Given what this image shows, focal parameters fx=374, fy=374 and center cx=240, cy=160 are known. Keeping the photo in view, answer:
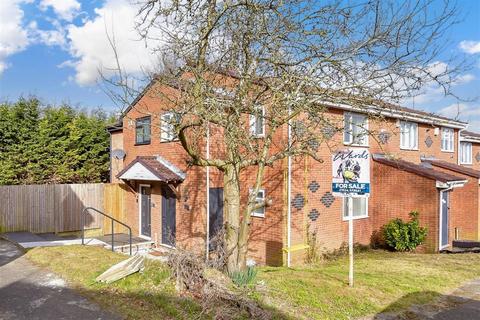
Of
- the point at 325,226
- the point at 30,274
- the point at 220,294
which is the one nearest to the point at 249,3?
the point at 220,294

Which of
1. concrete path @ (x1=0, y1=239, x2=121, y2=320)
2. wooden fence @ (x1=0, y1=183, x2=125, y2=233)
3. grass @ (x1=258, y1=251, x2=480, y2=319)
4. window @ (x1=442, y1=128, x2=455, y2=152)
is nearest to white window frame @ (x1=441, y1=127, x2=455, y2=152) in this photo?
window @ (x1=442, y1=128, x2=455, y2=152)

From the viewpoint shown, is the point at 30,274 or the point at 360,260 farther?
the point at 360,260

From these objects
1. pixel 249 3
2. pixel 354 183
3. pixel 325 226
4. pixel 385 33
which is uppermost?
pixel 249 3

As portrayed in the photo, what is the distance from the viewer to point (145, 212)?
50.7ft

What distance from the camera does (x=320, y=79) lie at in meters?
6.89

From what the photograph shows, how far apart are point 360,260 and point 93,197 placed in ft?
37.4

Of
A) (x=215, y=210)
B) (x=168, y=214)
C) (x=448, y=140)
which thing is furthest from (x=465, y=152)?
(x=168, y=214)

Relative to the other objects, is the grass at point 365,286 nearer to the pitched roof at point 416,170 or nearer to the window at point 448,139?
the pitched roof at point 416,170

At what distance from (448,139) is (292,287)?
52.0 feet

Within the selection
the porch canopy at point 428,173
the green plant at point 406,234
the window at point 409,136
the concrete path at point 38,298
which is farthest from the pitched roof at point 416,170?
the concrete path at point 38,298

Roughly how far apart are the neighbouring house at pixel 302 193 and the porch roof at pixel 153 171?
0.12 feet

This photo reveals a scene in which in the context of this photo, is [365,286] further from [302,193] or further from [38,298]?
[38,298]

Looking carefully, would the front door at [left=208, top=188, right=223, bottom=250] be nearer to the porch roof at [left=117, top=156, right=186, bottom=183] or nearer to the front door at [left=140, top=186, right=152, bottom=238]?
Answer: the porch roof at [left=117, top=156, right=186, bottom=183]

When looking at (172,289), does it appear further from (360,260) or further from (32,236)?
(32,236)
